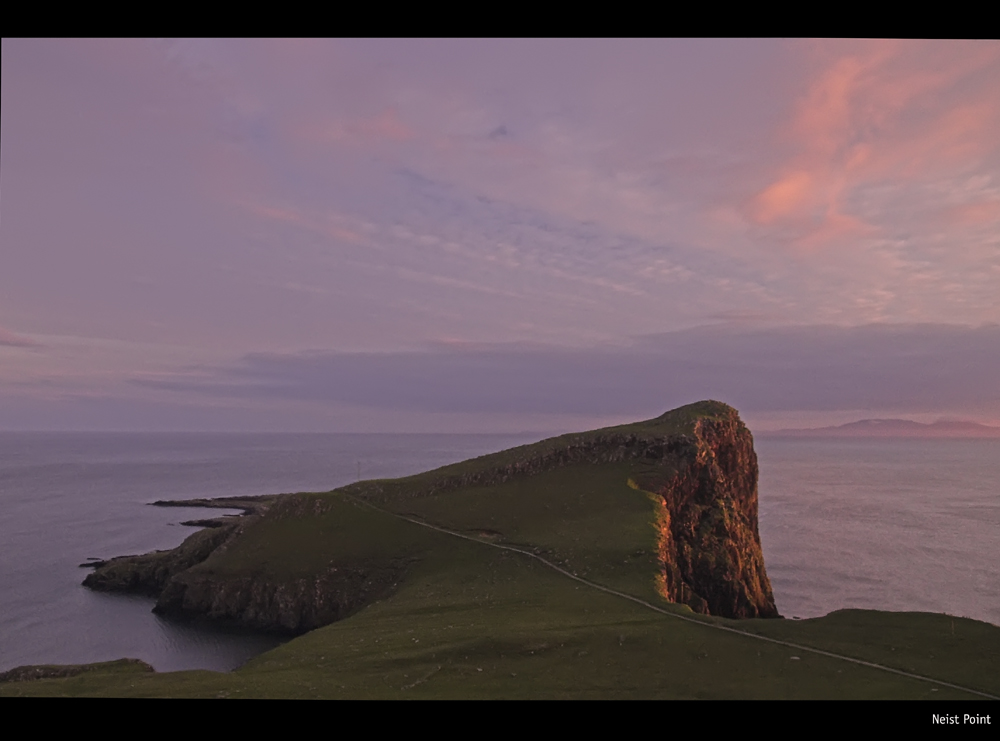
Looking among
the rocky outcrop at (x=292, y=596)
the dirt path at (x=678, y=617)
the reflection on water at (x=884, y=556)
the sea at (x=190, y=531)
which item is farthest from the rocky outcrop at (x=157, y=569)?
the reflection on water at (x=884, y=556)

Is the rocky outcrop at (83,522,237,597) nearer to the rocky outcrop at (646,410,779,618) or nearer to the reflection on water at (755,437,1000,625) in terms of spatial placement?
the rocky outcrop at (646,410,779,618)

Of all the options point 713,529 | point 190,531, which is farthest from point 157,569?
point 713,529

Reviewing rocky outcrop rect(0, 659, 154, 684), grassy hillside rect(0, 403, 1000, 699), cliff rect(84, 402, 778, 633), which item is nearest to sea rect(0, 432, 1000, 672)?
cliff rect(84, 402, 778, 633)

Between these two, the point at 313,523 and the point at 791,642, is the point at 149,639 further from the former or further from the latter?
the point at 791,642

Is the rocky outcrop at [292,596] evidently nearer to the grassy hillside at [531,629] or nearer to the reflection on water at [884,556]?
the grassy hillside at [531,629]
